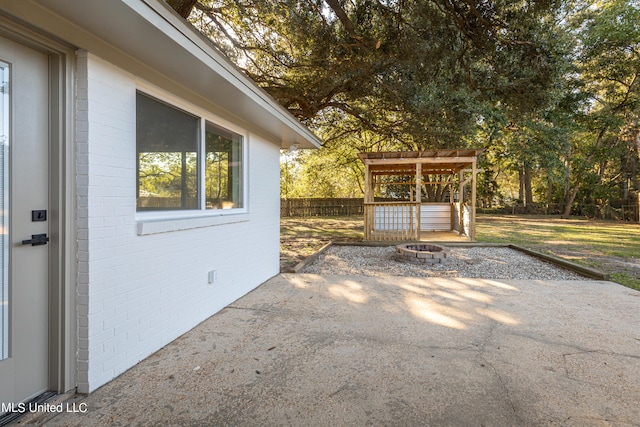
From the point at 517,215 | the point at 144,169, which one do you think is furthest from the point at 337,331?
the point at 517,215

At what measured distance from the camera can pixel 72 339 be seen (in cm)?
200

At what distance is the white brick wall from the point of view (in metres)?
2.03

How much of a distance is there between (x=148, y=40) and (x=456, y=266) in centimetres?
598

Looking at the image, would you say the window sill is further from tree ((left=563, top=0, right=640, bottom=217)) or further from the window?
tree ((left=563, top=0, right=640, bottom=217))

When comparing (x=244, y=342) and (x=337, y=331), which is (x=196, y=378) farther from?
(x=337, y=331)

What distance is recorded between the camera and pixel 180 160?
120 inches

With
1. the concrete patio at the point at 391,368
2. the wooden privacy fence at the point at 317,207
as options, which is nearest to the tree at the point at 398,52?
the concrete patio at the point at 391,368

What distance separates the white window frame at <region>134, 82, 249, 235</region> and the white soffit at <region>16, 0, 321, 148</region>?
0.16 metres

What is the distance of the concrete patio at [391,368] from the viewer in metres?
1.84

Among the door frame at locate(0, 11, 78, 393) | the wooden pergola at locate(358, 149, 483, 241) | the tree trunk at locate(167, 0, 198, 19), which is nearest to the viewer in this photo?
the door frame at locate(0, 11, 78, 393)

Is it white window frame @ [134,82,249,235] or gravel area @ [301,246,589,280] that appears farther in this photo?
gravel area @ [301,246,589,280]

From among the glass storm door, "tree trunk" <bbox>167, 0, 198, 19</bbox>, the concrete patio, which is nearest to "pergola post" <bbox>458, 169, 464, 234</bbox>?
the concrete patio

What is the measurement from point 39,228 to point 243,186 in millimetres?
2573

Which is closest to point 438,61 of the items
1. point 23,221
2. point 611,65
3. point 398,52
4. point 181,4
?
point 398,52
